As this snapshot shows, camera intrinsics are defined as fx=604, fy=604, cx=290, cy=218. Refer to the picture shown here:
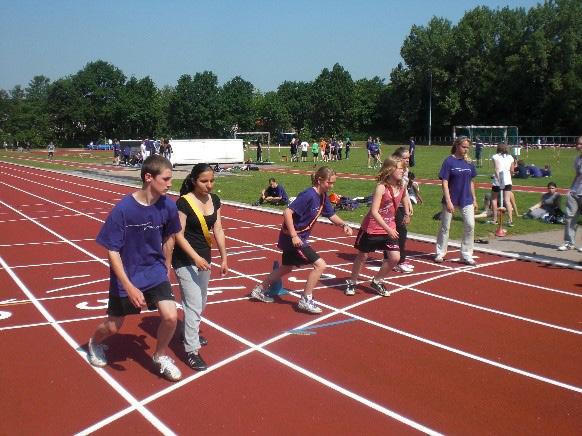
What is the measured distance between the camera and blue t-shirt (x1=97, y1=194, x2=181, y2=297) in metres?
4.66

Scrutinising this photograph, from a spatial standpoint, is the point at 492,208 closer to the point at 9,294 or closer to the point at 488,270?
the point at 488,270

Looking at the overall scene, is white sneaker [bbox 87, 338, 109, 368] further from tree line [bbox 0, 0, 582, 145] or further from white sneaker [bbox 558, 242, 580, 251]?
tree line [bbox 0, 0, 582, 145]

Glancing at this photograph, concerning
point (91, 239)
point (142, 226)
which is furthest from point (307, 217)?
point (91, 239)

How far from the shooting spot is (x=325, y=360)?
5.53 meters

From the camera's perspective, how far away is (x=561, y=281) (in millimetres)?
8508

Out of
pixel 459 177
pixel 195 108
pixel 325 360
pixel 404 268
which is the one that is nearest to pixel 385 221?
pixel 404 268

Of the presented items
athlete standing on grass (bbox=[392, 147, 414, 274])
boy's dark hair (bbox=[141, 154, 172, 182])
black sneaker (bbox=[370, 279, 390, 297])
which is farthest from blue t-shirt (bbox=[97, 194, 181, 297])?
athlete standing on grass (bbox=[392, 147, 414, 274])

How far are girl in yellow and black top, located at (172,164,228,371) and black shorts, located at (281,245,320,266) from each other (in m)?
1.39

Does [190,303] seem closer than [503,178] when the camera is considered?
Yes

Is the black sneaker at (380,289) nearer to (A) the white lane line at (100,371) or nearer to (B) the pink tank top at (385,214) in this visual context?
(B) the pink tank top at (385,214)

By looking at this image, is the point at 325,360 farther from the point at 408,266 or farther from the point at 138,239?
the point at 408,266

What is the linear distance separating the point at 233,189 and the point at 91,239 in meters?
10.8

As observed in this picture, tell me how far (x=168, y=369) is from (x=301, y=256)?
7.37ft

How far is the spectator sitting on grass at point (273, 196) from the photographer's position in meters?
17.9
